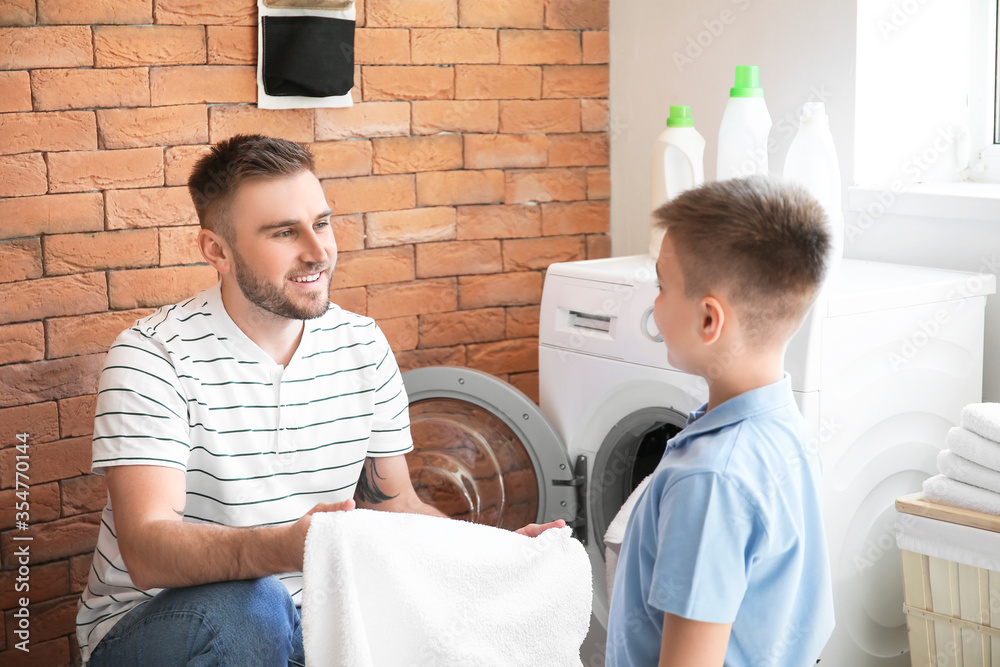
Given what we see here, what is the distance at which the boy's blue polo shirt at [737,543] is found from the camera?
96 centimetres

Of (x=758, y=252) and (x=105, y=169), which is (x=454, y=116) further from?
(x=758, y=252)

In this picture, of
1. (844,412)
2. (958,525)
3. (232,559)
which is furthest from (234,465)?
(958,525)

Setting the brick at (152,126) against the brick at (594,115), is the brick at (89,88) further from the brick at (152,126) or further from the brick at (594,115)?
the brick at (594,115)

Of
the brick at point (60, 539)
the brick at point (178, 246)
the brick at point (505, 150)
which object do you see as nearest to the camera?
the brick at point (60, 539)

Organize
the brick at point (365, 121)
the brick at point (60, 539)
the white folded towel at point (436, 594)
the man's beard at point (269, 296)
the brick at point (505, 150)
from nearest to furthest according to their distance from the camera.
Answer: the white folded towel at point (436, 594) → the man's beard at point (269, 296) → the brick at point (60, 539) → the brick at point (365, 121) → the brick at point (505, 150)

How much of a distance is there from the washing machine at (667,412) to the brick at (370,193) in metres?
0.47

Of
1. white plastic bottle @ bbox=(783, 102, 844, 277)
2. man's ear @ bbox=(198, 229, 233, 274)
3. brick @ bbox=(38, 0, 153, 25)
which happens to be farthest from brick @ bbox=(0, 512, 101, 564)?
white plastic bottle @ bbox=(783, 102, 844, 277)

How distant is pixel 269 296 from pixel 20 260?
2.10ft

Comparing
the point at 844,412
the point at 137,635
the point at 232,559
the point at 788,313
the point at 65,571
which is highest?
the point at 788,313

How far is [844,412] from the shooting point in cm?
162

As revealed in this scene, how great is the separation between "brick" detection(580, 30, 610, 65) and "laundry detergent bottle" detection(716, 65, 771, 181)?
0.64m

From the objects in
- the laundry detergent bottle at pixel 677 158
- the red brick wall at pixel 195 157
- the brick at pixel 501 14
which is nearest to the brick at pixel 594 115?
the red brick wall at pixel 195 157

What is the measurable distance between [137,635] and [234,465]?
0.29m

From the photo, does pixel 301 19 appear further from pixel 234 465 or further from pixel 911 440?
pixel 911 440
